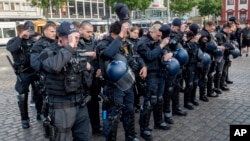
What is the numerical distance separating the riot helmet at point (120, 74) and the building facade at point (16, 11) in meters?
39.1

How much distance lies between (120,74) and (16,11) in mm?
43516

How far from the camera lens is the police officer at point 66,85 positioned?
303cm

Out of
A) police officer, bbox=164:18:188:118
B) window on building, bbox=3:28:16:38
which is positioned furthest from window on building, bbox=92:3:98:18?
police officer, bbox=164:18:188:118

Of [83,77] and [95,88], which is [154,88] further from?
[83,77]

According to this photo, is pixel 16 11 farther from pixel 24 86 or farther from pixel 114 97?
pixel 114 97

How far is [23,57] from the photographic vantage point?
17.6ft

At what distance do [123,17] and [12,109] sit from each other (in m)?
4.57

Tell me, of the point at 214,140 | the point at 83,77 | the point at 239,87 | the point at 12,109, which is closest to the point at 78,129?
the point at 83,77

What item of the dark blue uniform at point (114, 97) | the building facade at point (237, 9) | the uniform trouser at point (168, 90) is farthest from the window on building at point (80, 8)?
the dark blue uniform at point (114, 97)

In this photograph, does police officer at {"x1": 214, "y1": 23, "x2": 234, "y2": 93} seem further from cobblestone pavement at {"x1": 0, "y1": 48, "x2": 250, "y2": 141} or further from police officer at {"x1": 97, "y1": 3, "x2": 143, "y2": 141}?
police officer at {"x1": 97, "y1": 3, "x2": 143, "y2": 141}

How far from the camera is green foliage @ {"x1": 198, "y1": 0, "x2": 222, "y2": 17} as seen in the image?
55.0 meters

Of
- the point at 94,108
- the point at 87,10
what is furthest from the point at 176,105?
the point at 87,10

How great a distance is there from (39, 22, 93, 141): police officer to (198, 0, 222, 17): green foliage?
55399mm

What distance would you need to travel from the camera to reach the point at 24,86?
545cm
